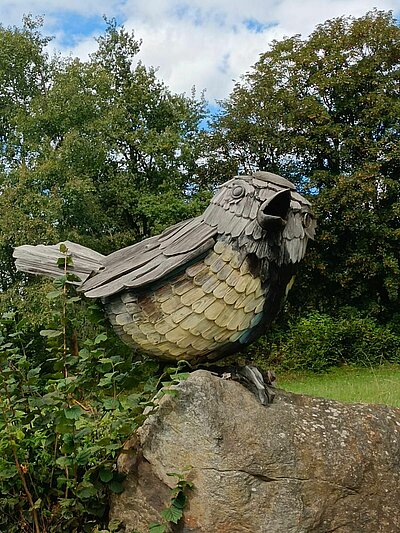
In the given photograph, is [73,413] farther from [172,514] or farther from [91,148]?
[91,148]

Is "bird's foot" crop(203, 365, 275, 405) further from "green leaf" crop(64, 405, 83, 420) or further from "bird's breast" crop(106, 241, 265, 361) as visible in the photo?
"green leaf" crop(64, 405, 83, 420)

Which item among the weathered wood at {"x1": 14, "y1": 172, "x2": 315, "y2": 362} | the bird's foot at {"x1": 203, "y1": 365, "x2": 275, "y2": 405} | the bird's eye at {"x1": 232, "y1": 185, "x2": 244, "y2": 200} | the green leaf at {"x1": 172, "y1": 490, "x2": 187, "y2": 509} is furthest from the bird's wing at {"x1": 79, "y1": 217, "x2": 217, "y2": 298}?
the green leaf at {"x1": 172, "y1": 490, "x2": 187, "y2": 509}

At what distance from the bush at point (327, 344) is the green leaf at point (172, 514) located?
9478 mm

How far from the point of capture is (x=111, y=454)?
3.00 meters

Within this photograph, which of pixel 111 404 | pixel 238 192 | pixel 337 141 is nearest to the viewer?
pixel 111 404

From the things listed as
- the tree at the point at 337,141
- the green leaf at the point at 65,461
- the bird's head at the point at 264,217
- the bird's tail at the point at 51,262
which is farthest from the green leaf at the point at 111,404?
the tree at the point at 337,141

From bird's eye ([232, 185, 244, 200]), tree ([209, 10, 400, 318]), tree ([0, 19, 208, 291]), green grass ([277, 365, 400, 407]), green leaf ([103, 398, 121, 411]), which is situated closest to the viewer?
green leaf ([103, 398, 121, 411])

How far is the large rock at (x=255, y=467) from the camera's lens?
2.79m

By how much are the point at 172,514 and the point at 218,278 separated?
103cm

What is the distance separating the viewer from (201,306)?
10.2 ft

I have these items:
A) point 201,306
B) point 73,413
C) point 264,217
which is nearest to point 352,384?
point 201,306

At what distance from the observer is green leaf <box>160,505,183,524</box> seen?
2.70 m

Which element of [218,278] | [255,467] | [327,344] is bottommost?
[327,344]

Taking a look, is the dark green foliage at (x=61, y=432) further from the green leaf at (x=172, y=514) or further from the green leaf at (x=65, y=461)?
the green leaf at (x=172, y=514)
